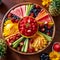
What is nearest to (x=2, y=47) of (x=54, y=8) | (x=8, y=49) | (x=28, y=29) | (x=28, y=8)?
(x=8, y=49)

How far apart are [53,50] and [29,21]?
27 cm

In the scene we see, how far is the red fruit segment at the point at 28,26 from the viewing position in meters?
1.76

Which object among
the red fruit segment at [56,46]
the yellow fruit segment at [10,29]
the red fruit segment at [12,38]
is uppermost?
the yellow fruit segment at [10,29]

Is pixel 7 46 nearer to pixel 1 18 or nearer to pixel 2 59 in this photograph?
pixel 2 59

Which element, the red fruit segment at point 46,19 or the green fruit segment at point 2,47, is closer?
the green fruit segment at point 2,47

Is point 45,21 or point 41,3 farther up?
point 41,3

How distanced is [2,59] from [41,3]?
1.68 ft

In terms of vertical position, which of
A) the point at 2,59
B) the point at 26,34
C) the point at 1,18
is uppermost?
the point at 1,18

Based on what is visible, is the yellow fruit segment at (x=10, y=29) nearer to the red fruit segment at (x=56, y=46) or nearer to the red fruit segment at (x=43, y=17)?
the red fruit segment at (x=43, y=17)

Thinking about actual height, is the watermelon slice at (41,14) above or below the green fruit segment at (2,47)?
above

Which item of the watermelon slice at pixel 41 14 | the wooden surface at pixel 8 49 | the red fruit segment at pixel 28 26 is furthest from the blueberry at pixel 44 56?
the watermelon slice at pixel 41 14

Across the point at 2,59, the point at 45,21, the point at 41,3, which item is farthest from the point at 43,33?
the point at 2,59

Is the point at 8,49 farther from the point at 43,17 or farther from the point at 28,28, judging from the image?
the point at 43,17

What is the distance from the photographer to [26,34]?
176 centimetres
